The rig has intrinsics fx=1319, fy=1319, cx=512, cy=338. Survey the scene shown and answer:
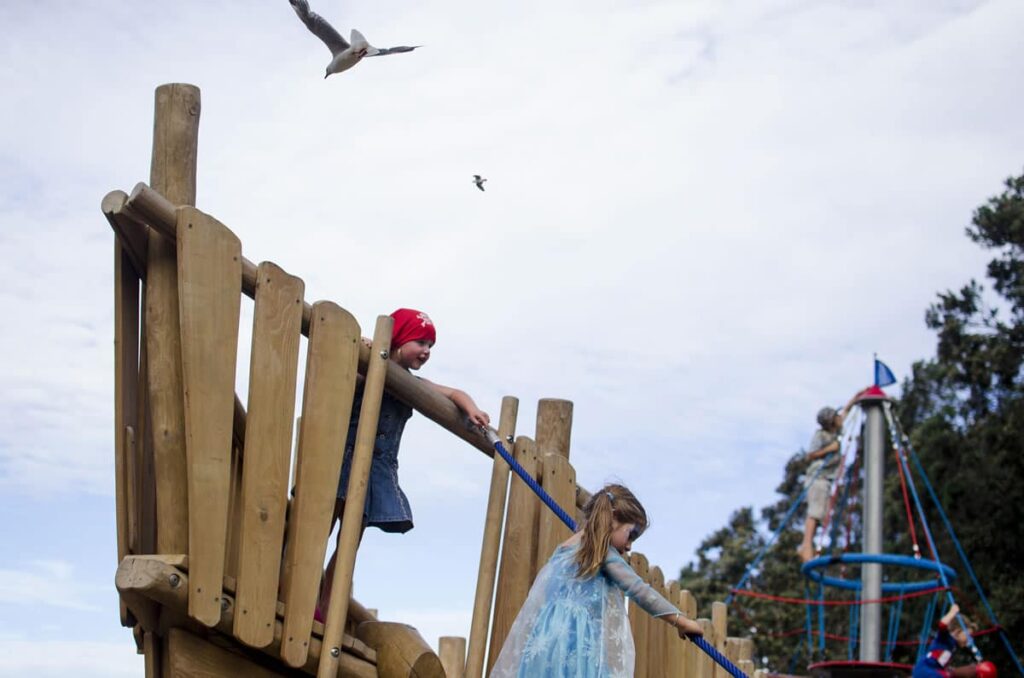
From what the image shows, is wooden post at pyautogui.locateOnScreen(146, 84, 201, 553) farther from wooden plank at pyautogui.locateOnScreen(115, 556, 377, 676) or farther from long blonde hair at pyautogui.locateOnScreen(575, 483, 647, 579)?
long blonde hair at pyautogui.locateOnScreen(575, 483, 647, 579)

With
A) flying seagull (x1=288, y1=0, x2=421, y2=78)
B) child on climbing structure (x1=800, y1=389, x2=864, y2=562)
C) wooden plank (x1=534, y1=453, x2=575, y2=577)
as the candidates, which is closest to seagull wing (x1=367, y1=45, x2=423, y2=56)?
flying seagull (x1=288, y1=0, x2=421, y2=78)

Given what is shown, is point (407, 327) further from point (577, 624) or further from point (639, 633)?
point (639, 633)

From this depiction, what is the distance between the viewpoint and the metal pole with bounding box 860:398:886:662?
13.7 meters

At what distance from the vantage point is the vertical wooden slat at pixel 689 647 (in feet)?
23.6

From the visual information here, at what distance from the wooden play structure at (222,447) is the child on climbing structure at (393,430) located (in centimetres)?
21

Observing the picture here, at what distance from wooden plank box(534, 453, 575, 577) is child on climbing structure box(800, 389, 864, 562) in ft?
27.5

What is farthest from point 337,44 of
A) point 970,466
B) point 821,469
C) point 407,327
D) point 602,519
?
point 970,466

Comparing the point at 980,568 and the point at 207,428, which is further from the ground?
the point at 980,568

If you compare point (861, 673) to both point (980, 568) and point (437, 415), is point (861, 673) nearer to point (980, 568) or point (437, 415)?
point (437, 415)

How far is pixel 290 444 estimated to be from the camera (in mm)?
4395

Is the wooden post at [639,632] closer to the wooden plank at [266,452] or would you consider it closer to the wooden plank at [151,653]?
the wooden plank at [266,452]

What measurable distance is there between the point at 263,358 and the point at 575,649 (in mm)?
1505

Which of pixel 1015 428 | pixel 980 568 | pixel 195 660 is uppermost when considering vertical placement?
pixel 1015 428

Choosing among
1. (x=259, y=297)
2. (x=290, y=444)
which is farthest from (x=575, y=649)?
(x=259, y=297)
